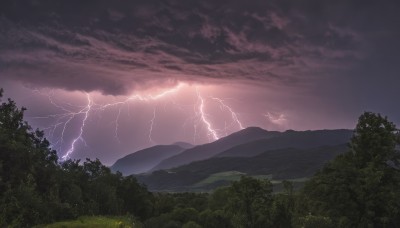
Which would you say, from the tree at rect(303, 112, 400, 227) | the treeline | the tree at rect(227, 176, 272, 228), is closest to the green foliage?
the treeline

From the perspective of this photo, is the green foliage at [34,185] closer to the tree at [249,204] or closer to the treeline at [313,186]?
the treeline at [313,186]

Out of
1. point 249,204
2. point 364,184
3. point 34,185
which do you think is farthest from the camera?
point 249,204

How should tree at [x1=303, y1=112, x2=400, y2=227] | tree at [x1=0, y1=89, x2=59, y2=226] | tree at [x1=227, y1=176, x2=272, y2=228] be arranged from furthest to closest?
tree at [x1=227, y1=176, x2=272, y2=228] → tree at [x1=303, y1=112, x2=400, y2=227] → tree at [x1=0, y1=89, x2=59, y2=226]

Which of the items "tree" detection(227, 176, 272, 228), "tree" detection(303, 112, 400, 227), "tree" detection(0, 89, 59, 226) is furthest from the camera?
"tree" detection(227, 176, 272, 228)

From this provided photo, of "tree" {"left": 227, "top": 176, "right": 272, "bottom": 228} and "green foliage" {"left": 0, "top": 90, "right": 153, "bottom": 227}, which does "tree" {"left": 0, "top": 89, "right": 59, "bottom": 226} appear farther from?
"tree" {"left": 227, "top": 176, "right": 272, "bottom": 228}

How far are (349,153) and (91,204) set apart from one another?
93.7 ft

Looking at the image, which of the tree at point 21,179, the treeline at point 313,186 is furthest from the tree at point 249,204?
the tree at point 21,179

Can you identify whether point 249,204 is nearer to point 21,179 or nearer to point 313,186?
point 313,186

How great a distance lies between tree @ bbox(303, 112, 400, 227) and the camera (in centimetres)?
3881

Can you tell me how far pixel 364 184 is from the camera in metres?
39.7

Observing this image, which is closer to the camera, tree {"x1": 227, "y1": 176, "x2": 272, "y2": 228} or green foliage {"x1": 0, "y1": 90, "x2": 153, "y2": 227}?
green foliage {"x1": 0, "y1": 90, "x2": 153, "y2": 227}

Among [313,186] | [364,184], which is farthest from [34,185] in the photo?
[364,184]

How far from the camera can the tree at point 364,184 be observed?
38812 millimetres

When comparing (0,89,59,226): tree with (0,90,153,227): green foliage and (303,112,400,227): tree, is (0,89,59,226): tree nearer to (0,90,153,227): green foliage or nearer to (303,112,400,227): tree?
(0,90,153,227): green foliage
